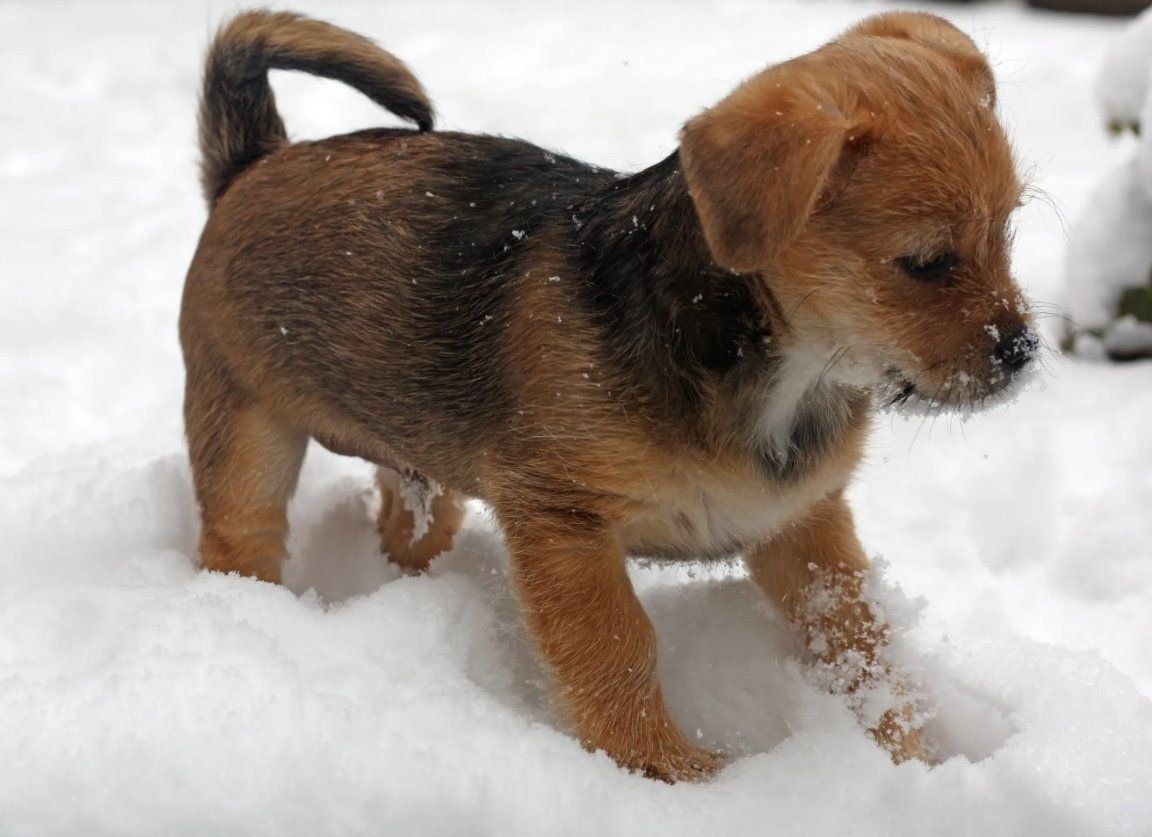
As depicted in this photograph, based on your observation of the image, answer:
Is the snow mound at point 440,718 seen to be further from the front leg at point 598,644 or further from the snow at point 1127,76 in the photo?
the snow at point 1127,76

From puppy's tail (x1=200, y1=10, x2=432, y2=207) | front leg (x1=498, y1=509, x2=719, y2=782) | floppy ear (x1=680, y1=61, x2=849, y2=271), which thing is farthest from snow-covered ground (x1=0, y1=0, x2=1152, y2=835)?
floppy ear (x1=680, y1=61, x2=849, y2=271)

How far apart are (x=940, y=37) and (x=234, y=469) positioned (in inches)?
86.4

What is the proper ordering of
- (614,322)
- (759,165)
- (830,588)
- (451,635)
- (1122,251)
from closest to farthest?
(759,165) < (614,322) < (451,635) < (830,588) < (1122,251)

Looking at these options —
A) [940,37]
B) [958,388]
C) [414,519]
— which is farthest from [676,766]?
[940,37]

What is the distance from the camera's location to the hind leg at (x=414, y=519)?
12.8 feet

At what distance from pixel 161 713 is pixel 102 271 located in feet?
13.0

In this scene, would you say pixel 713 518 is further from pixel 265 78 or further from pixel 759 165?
pixel 265 78

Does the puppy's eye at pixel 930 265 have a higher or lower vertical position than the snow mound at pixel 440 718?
higher

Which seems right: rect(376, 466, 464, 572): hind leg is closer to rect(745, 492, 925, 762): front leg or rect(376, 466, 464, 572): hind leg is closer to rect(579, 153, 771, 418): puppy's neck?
rect(745, 492, 925, 762): front leg

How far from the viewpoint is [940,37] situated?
2.65m

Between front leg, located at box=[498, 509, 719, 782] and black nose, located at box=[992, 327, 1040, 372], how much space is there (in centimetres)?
95

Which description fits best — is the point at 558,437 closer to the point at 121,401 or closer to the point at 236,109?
the point at 236,109

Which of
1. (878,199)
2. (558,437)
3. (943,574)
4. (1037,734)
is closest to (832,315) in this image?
(878,199)

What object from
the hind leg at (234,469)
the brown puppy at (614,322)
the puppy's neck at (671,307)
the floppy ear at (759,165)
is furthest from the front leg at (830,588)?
the hind leg at (234,469)
